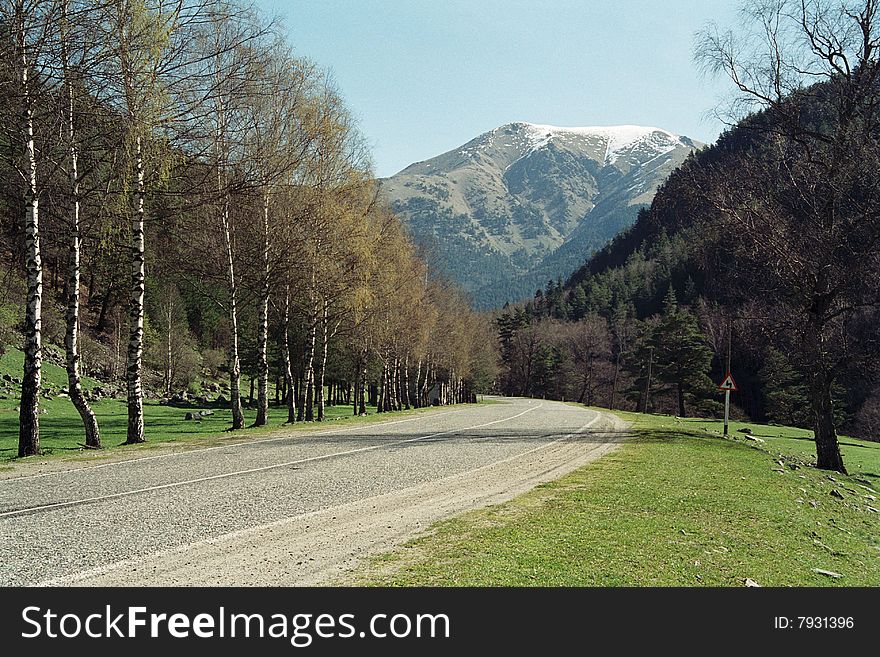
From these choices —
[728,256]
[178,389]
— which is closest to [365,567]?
[728,256]

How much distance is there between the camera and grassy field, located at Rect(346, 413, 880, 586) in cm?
558

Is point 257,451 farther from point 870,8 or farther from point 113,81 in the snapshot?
point 870,8

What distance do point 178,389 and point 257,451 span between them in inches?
2142

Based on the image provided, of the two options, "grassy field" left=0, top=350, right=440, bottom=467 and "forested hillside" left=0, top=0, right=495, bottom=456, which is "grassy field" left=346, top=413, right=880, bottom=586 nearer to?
"forested hillside" left=0, top=0, right=495, bottom=456

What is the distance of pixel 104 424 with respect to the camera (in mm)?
33438

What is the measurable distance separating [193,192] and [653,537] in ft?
39.8

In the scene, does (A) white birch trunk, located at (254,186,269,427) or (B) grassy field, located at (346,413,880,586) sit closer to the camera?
(B) grassy field, located at (346,413,880,586)

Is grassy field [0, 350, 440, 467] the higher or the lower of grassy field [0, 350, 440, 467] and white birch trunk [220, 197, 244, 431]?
the lower

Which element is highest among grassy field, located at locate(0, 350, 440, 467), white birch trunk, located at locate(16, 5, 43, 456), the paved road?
white birch trunk, located at locate(16, 5, 43, 456)

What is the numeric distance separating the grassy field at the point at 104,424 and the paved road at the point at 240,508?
9.80 ft

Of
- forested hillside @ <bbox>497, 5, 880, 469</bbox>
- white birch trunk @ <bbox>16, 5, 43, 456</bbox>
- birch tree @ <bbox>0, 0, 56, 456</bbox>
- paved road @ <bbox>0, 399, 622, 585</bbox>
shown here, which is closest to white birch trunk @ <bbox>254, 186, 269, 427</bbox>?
paved road @ <bbox>0, 399, 622, 585</bbox>

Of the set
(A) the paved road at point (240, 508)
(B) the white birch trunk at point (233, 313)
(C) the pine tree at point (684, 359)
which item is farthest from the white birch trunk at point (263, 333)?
(C) the pine tree at point (684, 359)

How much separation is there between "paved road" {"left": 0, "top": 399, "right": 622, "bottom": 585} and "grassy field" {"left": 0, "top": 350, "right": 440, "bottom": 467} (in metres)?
2.99

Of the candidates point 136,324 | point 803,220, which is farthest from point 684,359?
point 136,324
